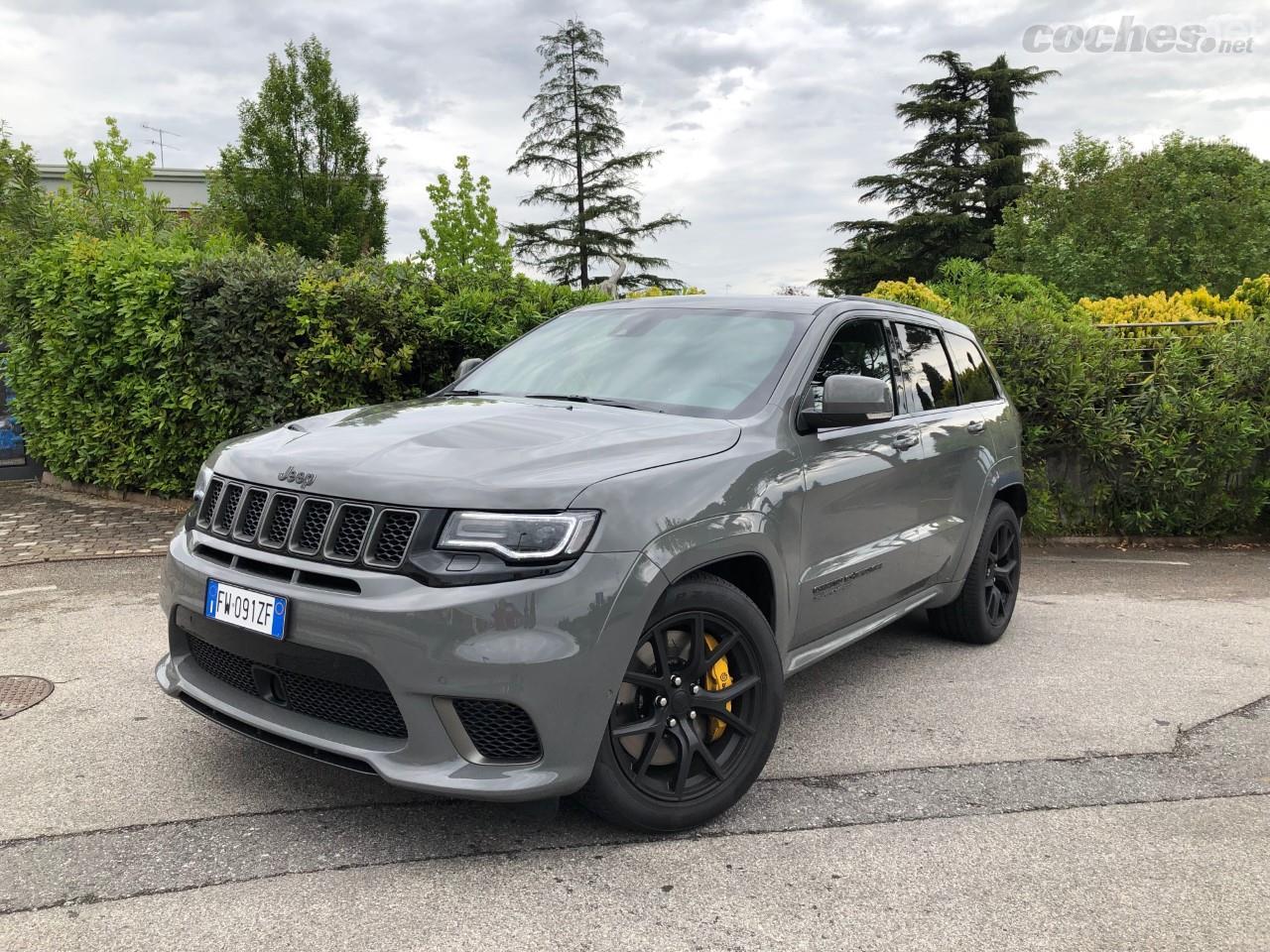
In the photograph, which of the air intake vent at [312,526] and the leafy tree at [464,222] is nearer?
the air intake vent at [312,526]

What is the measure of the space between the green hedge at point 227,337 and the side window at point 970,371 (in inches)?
158

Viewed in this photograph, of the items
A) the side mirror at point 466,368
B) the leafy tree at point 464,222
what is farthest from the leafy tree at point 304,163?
the side mirror at point 466,368

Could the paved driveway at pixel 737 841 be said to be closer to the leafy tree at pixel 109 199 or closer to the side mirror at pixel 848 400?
the side mirror at pixel 848 400

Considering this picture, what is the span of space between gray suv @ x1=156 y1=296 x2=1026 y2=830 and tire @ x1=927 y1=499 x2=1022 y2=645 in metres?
1.22

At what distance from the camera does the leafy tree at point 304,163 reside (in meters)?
35.6

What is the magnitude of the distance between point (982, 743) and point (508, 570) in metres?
2.35

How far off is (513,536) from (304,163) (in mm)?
37472

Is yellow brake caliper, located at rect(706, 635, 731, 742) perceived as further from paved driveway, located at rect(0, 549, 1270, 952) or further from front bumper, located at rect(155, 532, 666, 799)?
front bumper, located at rect(155, 532, 666, 799)

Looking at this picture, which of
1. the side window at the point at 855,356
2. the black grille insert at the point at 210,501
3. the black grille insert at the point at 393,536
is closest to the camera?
the black grille insert at the point at 393,536

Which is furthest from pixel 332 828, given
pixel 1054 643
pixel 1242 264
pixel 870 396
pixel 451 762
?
pixel 1242 264

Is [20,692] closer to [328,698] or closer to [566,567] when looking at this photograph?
[328,698]

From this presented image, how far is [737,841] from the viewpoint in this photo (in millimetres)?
3197

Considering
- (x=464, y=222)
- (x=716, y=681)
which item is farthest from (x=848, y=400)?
(x=464, y=222)

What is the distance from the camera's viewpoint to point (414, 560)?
2.76 m
